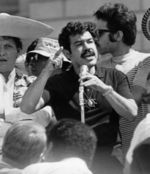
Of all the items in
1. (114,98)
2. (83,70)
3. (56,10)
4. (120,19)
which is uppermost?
(120,19)

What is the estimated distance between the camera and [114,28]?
493cm

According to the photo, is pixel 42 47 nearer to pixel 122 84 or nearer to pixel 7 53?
pixel 7 53

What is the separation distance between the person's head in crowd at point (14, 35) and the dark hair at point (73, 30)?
31 cm

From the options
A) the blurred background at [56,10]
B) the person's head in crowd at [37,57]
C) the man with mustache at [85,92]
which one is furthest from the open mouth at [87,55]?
the blurred background at [56,10]

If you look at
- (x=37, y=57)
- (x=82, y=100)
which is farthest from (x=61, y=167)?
(x=37, y=57)

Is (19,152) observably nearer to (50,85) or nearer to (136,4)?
(50,85)

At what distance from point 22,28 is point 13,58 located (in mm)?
207

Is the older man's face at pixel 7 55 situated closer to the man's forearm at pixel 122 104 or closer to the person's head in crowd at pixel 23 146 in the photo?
the man's forearm at pixel 122 104

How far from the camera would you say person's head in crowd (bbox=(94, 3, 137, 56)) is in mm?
4926

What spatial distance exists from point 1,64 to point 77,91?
57cm

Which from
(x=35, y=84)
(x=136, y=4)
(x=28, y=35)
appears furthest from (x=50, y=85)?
(x=136, y=4)

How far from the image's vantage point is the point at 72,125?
12.3 feet

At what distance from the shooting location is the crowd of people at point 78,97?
369 centimetres

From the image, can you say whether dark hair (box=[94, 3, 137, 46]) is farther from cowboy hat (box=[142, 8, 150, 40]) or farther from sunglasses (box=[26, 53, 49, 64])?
sunglasses (box=[26, 53, 49, 64])
